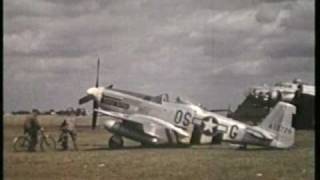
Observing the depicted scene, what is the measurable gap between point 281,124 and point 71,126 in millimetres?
777

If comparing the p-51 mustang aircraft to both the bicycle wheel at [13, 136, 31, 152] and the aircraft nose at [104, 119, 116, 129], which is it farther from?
the bicycle wheel at [13, 136, 31, 152]

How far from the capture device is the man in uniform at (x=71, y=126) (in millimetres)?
2148

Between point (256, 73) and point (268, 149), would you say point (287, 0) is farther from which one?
point (268, 149)

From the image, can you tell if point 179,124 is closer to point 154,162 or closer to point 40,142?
point 154,162

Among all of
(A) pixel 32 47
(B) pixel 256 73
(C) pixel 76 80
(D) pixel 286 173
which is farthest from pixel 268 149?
(A) pixel 32 47

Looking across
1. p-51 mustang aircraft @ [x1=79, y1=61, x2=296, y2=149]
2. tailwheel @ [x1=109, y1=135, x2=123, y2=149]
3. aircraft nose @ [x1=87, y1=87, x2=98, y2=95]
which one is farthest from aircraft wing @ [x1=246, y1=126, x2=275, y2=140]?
aircraft nose @ [x1=87, y1=87, x2=98, y2=95]

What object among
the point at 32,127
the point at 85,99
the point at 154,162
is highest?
the point at 85,99

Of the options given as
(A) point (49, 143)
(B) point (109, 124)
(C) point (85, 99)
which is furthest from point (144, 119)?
(A) point (49, 143)

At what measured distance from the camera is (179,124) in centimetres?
221

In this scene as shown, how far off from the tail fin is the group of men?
696 millimetres

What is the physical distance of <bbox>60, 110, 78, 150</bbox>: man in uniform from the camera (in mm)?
2148

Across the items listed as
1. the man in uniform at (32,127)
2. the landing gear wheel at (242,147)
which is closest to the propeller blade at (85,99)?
the man in uniform at (32,127)

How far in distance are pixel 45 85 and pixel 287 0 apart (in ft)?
3.06

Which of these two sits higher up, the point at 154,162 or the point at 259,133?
the point at 259,133
